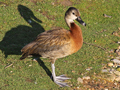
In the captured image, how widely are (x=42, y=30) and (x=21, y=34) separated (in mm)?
1069

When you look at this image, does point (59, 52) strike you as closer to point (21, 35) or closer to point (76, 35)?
point (76, 35)

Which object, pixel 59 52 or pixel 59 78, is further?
pixel 59 78

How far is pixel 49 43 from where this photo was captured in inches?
257

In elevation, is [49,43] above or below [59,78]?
above

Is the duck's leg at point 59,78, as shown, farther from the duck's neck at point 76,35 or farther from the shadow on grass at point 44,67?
the duck's neck at point 76,35

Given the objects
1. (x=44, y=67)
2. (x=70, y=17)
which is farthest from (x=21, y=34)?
(x=70, y=17)

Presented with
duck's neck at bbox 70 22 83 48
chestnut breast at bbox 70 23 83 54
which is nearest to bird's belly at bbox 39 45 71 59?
chestnut breast at bbox 70 23 83 54

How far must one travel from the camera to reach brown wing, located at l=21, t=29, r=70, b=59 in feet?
21.1

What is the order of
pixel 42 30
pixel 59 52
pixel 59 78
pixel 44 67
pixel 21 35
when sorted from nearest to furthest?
pixel 59 52 < pixel 59 78 < pixel 44 67 < pixel 21 35 < pixel 42 30

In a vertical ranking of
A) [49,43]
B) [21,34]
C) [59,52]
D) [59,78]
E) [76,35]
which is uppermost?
[21,34]

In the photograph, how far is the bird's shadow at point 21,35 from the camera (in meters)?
7.93

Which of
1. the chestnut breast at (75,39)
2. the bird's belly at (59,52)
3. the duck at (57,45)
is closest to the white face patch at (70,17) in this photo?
the duck at (57,45)

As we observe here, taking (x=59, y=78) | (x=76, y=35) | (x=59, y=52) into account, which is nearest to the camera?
(x=59, y=52)

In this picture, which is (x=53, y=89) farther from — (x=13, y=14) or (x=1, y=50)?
(x=13, y=14)
